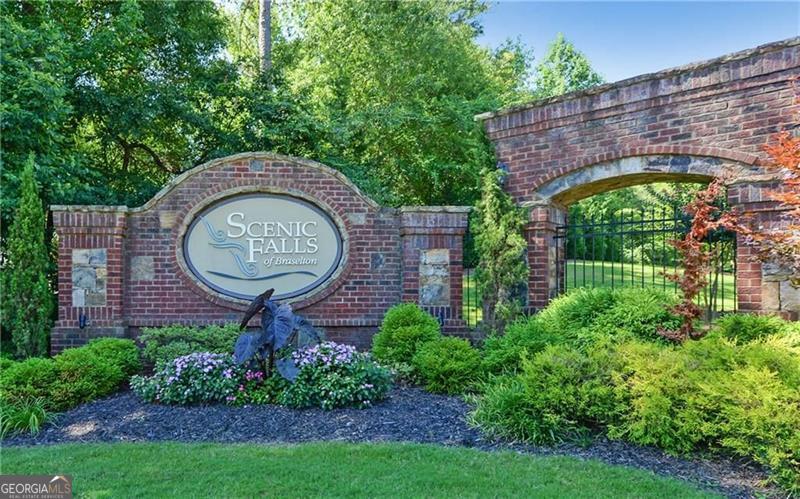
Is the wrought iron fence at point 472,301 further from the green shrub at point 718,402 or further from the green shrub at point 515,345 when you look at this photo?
the green shrub at point 718,402

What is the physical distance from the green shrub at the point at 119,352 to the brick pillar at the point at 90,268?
1.10 feet

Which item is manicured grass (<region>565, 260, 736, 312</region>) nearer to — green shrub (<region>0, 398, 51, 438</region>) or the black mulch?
the black mulch

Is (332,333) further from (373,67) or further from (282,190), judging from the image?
(373,67)

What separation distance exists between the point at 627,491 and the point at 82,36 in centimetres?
925

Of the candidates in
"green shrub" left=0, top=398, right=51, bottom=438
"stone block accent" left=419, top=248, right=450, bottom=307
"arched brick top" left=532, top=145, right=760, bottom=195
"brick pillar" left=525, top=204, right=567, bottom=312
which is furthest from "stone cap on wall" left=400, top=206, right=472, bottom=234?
"green shrub" left=0, top=398, right=51, bottom=438

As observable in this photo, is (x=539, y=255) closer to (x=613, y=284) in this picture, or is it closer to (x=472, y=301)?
(x=613, y=284)

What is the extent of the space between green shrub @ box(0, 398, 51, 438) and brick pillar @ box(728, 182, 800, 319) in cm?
645

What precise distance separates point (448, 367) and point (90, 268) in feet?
14.0

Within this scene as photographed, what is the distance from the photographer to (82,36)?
827 cm

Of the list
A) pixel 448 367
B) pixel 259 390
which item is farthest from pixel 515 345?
pixel 259 390

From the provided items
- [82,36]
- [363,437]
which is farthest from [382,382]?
[82,36]

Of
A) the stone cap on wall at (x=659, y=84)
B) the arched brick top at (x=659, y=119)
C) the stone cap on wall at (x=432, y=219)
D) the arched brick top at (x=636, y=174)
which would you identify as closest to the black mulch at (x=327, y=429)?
Answer: the stone cap on wall at (x=432, y=219)

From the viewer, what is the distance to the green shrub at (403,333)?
18.7 feet

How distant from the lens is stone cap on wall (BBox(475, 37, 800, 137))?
5492 mm
